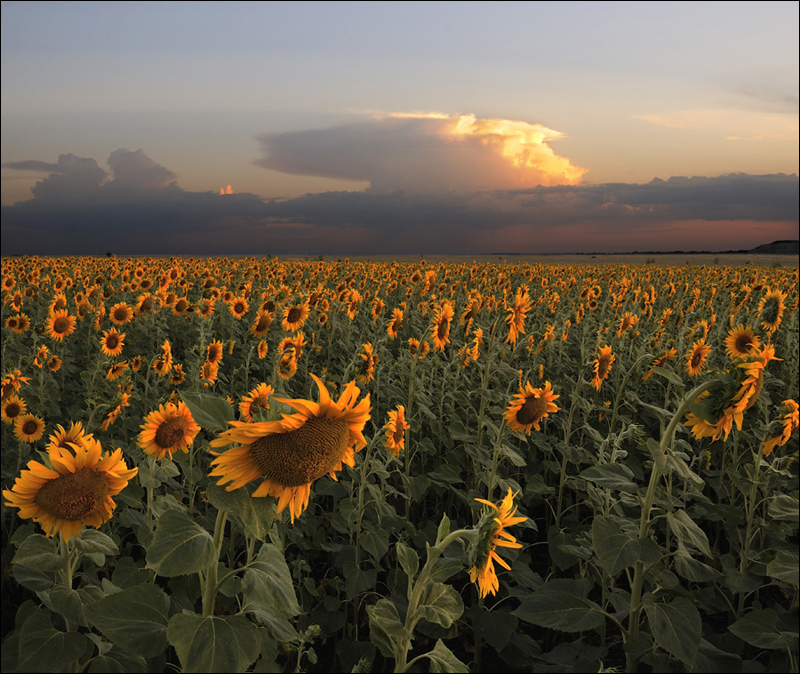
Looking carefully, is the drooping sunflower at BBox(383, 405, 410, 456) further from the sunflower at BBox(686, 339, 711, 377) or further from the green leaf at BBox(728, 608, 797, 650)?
the sunflower at BBox(686, 339, 711, 377)

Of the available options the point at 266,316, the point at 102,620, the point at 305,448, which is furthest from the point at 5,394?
the point at 305,448

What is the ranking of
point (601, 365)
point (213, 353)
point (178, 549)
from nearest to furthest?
1. point (178, 549)
2. point (601, 365)
3. point (213, 353)

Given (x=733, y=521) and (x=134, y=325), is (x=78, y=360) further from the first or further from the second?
(x=733, y=521)

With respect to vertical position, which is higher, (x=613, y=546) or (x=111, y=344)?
(x=111, y=344)

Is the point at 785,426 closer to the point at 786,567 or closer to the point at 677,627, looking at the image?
the point at 786,567

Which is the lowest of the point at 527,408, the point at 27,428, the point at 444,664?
the point at 27,428

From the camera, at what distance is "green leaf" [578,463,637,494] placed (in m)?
2.27

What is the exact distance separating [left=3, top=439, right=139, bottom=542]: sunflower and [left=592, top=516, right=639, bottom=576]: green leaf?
5.83 ft

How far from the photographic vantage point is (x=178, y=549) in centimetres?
136

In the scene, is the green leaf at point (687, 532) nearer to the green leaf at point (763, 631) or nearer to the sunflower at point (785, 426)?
the green leaf at point (763, 631)

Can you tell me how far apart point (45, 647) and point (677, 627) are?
7.25 ft

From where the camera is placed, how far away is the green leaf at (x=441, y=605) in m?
1.70

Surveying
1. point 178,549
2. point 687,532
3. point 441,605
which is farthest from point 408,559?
point 687,532

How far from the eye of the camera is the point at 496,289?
1537 cm
